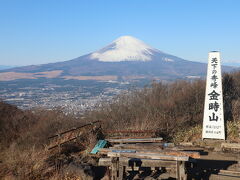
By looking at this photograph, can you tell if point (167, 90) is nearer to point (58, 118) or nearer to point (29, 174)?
point (58, 118)

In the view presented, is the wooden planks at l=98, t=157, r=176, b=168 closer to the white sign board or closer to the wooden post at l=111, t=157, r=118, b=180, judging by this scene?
the wooden post at l=111, t=157, r=118, b=180

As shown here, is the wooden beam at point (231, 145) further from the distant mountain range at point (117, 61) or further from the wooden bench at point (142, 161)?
the distant mountain range at point (117, 61)

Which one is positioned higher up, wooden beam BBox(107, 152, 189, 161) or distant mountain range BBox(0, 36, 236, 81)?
distant mountain range BBox(0, 36, 236, 81)

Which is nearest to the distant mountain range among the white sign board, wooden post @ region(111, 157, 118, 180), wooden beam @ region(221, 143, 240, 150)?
the white sign board

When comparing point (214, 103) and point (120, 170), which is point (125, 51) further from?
point (120, 170)

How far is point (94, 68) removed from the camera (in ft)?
362

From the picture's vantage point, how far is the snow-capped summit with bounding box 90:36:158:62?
130625mm

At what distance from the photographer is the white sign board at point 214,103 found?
35.4ft

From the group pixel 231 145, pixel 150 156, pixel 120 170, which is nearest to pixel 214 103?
pixel 231 145

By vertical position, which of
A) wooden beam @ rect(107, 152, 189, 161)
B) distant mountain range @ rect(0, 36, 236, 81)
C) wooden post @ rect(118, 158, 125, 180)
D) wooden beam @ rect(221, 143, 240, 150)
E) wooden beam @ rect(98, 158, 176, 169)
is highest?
distant mountain range @ rect(0, 36, 236, 81)

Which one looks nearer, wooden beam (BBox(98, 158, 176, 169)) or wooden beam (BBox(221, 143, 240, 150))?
wooden beam (BBox(98, 158, 176, 169))

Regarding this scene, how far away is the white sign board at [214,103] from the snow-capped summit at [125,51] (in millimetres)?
114136

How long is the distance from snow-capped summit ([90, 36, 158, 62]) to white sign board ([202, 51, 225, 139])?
4494 inches

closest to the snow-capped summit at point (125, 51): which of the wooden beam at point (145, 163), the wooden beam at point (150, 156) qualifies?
the wooden beam at point (145, 163)
